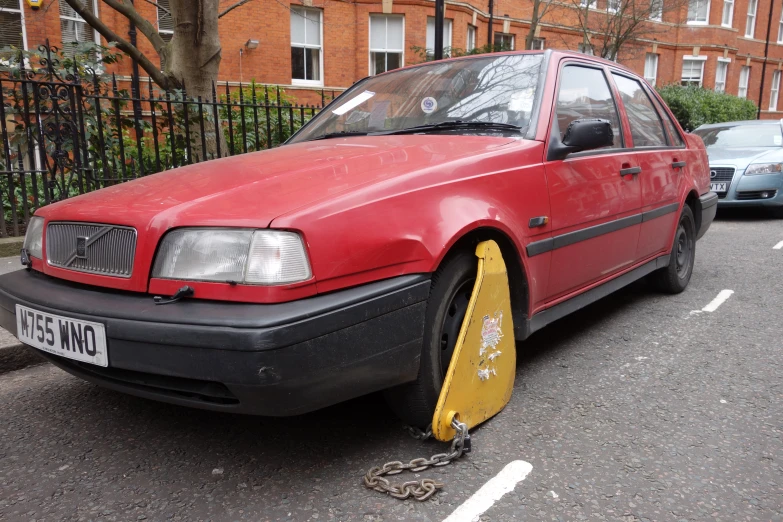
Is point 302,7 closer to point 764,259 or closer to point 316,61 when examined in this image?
point 316,61

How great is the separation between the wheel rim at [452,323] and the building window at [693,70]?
30.8m

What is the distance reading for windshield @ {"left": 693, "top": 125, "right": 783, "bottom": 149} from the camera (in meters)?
9.68

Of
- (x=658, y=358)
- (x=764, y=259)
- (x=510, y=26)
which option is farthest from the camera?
(x=510, y=26)

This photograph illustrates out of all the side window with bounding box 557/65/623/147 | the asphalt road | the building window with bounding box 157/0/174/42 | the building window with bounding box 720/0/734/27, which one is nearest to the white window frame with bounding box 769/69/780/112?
the building window with bounding box 720/0/734/27

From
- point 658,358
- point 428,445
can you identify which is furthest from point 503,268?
point 658,358

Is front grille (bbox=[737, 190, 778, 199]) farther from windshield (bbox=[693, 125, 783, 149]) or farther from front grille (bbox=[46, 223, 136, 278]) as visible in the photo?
front grille (bbox=[46, 223, 136, 278])

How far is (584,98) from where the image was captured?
3.50 meters

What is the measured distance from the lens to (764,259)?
20.5 ft

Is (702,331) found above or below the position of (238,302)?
below

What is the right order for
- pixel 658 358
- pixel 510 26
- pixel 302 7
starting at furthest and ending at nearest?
1. pixel 510 26
2. pixel 302 7
3. pixel 658 358

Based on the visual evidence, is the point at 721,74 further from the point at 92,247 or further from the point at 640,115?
the point at 92,247

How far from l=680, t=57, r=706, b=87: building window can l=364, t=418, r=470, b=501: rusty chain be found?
3116 cm

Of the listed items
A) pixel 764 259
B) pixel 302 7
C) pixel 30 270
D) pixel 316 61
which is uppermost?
pixel 302 7

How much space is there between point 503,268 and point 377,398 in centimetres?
90
